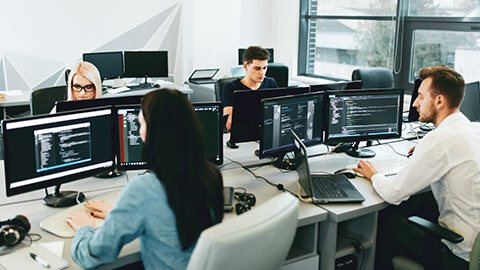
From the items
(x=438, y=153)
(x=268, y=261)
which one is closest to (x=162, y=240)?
(x=268, y=261)

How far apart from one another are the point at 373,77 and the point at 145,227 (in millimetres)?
3304

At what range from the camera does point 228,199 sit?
2.25 m

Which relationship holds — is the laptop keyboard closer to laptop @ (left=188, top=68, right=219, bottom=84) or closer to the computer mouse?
the computer mouse

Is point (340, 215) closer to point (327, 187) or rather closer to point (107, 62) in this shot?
point (327, 187)

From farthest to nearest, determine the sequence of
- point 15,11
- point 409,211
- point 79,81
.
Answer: point 15,11 < point 79,81 < point 409,211

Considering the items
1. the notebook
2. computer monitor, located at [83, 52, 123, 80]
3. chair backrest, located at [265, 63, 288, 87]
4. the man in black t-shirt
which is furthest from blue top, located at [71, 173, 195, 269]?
computer monitor, located at [83, 52, 123, 80]

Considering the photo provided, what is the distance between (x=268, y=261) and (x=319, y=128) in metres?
1.61

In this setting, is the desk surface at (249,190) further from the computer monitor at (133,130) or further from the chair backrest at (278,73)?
the chair backrest at (278,73)

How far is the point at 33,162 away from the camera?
2.12m

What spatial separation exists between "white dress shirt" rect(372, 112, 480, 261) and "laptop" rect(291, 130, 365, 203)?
202mm

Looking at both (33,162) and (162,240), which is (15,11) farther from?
(162,240)

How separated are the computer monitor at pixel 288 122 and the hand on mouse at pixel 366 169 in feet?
1.21

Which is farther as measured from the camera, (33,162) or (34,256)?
(33,162)

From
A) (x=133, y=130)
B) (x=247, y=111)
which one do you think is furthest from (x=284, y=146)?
(x=133, y=130)
